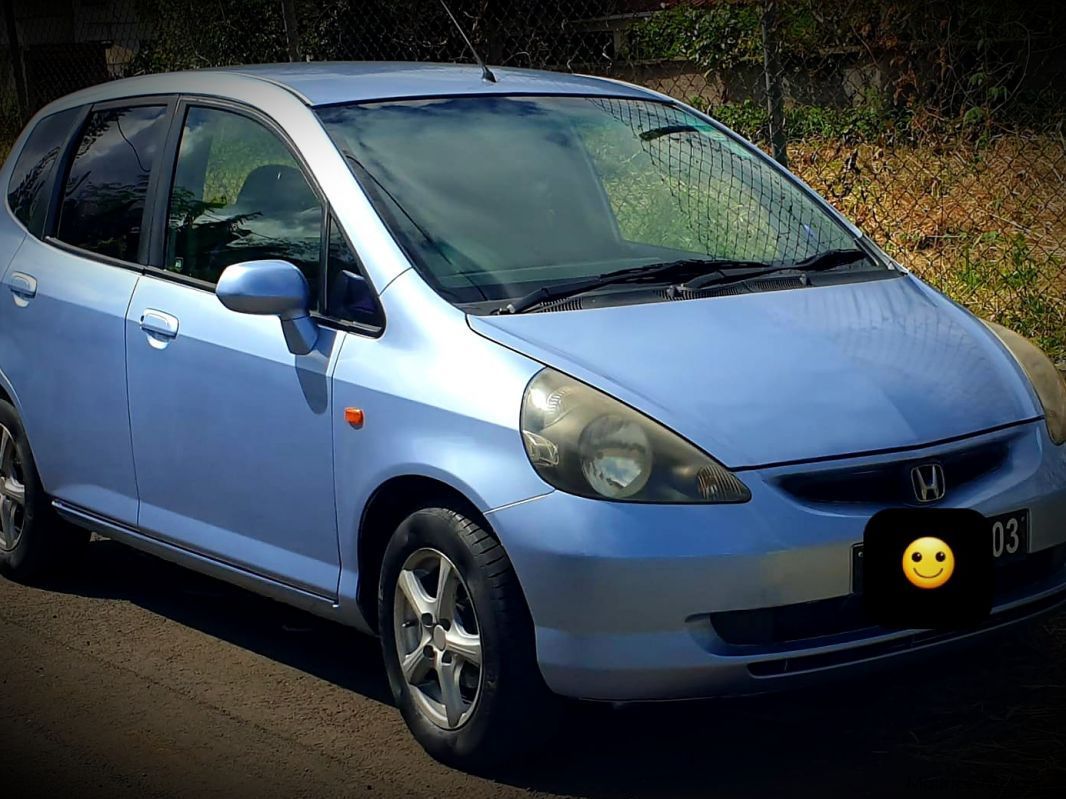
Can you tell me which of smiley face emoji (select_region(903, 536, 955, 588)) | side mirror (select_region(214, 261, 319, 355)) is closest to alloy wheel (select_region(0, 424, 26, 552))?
side mirror (select_region(214, 261, 319, 355))

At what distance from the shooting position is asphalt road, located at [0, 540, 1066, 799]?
4031 mm

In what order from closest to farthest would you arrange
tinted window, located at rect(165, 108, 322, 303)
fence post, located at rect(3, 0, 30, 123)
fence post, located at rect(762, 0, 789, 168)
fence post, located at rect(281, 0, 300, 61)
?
tinted window, located at rect(165, 108, 322, 303)
fence post, located at rect(762, 0, 789, 168)
fence post, located at rect(281, 0, 300, 61)
fence post, located at rect(3, 0, 30, 123)

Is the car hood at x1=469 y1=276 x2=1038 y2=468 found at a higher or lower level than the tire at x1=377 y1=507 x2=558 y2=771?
higher

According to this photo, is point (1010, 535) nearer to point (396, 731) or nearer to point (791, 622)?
point (791, 622)

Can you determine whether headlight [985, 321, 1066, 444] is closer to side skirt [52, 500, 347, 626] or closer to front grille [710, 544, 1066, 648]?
front grille [710, 544, 1066, 648]

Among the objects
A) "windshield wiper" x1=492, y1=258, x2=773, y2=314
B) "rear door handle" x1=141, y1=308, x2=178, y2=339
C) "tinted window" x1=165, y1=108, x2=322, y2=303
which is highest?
"tinted window" x1=165, y1=108, x2=322, y2=303

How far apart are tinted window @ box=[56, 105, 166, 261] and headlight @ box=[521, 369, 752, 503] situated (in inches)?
81.0

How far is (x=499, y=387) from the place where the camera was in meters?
3.95

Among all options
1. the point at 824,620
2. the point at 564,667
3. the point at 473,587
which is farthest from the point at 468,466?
the point at 824,620

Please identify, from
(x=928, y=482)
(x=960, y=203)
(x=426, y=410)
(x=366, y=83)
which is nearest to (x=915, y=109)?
(x=960, y=203)

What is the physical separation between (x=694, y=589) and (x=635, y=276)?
3.81ft

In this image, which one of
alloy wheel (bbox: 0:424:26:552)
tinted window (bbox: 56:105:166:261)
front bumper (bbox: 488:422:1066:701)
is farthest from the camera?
alloy wheel (bbox: 0:424:26:552)

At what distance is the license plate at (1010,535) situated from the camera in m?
3.90

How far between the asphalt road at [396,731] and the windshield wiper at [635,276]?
3.68 ft
